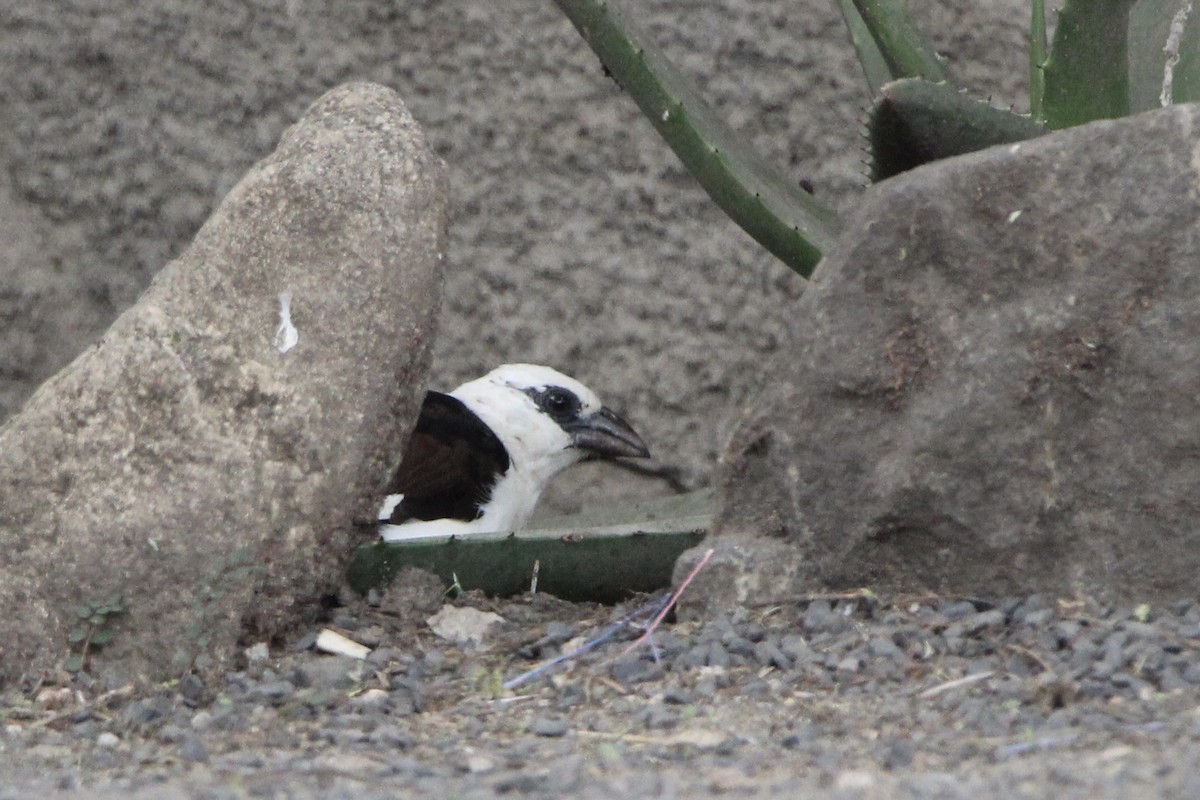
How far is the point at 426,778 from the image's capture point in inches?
93.7

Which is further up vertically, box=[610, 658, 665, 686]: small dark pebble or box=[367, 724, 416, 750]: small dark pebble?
box=[610, 658, 665, 686]: small dark pebble

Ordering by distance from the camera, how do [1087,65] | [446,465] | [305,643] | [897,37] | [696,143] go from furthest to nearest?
[446,465]
[897,37]
[696,143]
[1087,65]
[305,643]

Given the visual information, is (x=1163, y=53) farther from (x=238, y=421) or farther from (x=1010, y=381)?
(x=238, y=421)

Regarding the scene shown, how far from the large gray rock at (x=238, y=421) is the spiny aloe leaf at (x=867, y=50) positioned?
4.51 ft

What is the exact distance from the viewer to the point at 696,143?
12.4 feet

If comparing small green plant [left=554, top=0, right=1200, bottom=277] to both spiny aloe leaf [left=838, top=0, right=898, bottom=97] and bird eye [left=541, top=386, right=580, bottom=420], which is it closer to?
spiny aloe leaf [left=838, top=0, right=898, bottom=97]

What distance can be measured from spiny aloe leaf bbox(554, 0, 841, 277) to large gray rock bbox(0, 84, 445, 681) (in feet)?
2.26

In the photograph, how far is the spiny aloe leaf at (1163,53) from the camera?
3.83 meters

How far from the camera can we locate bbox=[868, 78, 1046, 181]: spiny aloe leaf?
3.24 m

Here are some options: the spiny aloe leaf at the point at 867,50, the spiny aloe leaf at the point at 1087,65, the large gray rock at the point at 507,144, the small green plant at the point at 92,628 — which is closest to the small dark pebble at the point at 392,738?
the small green plant at the point at 92,628

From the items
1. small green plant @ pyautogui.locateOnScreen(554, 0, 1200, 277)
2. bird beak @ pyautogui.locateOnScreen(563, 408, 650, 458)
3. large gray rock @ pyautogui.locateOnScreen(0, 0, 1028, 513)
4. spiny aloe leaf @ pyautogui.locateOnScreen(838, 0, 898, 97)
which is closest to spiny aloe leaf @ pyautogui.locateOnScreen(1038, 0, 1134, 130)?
small green plant @ pyautogui.locateOnScreen(554, 0, 1200, 277)

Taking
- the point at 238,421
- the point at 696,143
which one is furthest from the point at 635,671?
the point at 696,143

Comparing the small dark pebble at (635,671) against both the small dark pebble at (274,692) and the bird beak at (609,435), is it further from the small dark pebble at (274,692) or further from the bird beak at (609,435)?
the bird beak at (609,435)

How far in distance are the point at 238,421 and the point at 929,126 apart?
139 centimetres
